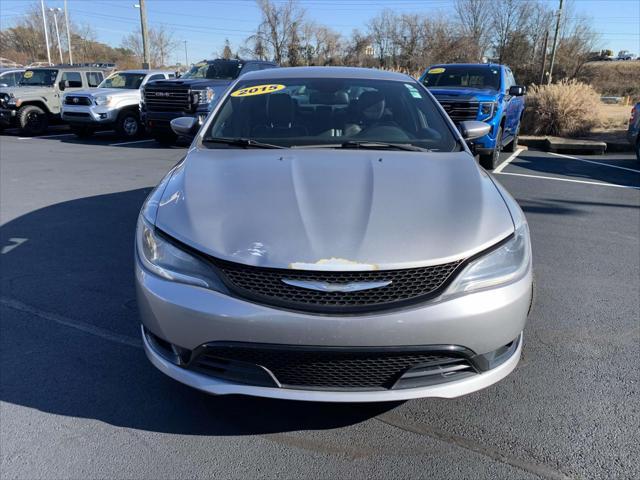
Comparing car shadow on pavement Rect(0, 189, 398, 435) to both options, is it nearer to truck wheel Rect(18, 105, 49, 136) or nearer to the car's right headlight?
the car's right headlight

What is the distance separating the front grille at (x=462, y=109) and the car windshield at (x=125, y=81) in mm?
9487

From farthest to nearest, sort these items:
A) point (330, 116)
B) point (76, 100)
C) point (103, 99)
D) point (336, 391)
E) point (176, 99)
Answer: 1. point (76, 100)
2. point (103, 99)
3. point (176, 99)
4. point (330, 116)
5. point (336, 391)

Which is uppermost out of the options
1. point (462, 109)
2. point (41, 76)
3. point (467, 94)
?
point (41, 76)

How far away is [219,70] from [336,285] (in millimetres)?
12412

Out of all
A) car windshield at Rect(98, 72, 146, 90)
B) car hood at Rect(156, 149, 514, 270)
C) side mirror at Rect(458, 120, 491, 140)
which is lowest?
car hood at Rect(156, 149, 514, 270)

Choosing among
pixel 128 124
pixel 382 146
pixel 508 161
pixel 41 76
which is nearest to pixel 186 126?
pixel 382 146

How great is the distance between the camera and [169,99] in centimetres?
1183

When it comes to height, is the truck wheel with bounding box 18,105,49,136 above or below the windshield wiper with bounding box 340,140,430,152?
below

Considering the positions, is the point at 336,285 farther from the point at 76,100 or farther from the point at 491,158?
the point at 76,100

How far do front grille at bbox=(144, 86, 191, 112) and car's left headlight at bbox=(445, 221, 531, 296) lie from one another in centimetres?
1061

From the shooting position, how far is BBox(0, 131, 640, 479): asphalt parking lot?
2223 mm

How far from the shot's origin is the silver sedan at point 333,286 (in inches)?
78.7

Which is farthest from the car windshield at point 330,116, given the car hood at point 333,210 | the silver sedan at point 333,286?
the silver sedan at point 333,286

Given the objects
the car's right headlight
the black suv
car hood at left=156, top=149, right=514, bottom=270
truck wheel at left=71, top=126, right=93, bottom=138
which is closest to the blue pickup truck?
the black suv
